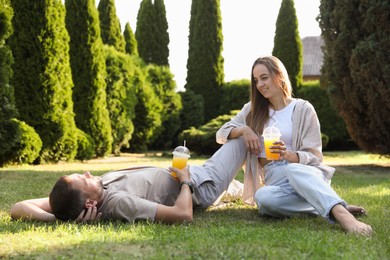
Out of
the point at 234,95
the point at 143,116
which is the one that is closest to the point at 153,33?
the point at 234,95

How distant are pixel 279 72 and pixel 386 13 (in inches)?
240

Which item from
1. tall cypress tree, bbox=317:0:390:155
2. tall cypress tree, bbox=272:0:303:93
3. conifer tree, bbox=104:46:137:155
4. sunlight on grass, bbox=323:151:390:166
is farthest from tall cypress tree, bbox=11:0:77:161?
tall cypress tree, bbox=272:0:303:93

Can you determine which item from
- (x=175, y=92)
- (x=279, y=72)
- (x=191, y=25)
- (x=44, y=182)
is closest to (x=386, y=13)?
(x=279, y=72)

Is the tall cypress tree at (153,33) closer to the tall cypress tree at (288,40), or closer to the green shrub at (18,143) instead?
the tall cypress tree at (288,40)

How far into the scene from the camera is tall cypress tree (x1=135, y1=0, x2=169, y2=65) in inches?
838

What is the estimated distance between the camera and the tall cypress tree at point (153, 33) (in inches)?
838

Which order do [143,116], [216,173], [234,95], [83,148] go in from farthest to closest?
1. [234,95]
2. [143,116]
3. [83,148]
4. [216,173]

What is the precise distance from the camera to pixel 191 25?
20.6 meters

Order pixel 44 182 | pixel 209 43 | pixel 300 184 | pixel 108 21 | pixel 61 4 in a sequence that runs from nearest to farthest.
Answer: pixel 300 184 < pixel 44 182 < pixel 61 4 < pixel 108 21 < pixel 209 43

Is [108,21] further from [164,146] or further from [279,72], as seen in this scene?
[279,72]

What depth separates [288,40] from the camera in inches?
784

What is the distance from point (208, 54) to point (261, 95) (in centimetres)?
1561

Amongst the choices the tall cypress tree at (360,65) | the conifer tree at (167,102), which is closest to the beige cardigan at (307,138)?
the tall cypress tree at (360,65)

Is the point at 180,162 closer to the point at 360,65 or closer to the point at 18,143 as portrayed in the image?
the point at 18,143
